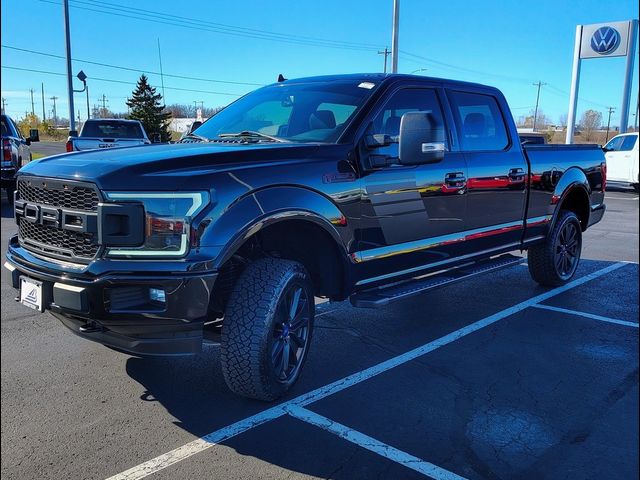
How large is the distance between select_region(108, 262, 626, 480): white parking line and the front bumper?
49cm

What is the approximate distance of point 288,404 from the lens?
3441mm

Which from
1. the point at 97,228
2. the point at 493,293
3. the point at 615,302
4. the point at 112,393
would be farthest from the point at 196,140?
the point at 615,302

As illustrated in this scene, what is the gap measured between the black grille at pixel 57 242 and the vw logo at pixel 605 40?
29198 mm

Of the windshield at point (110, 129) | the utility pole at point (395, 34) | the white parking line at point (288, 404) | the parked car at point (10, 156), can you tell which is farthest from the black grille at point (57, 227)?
the utility pole at point (395, 34)

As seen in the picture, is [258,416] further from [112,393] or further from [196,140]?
[196,140]

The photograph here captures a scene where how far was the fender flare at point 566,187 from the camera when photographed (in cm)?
604

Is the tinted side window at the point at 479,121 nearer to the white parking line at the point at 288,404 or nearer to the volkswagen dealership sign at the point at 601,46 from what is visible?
the white parking line at the point at 288,404

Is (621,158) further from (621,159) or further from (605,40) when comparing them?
(605,40)

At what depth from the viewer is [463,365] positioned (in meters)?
4.09

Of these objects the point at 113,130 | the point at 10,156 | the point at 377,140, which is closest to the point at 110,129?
the point at 113,130

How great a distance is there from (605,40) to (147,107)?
39203 mm

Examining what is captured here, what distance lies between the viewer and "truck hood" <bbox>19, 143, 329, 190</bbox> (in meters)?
2.90

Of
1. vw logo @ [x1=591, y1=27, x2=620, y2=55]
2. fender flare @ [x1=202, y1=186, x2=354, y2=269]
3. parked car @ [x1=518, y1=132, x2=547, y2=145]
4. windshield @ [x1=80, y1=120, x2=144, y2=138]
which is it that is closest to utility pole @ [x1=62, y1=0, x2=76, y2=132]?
windshield @ [x1=80, y1=120, x2=144, y2=138]

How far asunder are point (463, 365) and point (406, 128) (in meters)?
1.75
